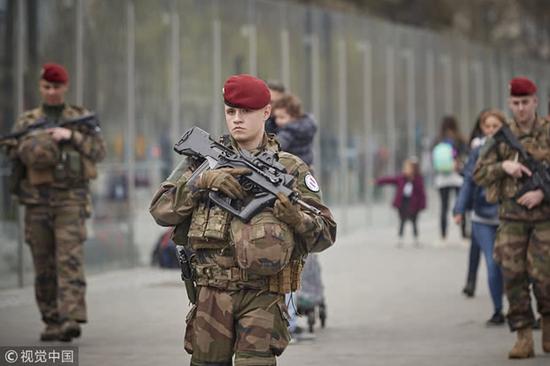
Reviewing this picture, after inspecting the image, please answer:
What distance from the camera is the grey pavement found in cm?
1064

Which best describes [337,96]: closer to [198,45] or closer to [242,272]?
[198,45]

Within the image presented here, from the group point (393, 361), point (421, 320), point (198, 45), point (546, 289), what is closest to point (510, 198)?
point (546, 289)

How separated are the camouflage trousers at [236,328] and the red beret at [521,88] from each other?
4.01 m

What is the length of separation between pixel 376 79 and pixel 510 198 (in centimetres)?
1692

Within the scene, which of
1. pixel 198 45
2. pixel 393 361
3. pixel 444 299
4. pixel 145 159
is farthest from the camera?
pixel 198 45

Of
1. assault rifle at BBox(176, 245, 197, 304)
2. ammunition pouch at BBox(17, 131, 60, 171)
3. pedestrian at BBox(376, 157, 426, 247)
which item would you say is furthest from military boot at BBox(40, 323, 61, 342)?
pedestrian at BBox(376, 157, 426, 247)

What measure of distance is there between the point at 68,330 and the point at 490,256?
3688 millimetres

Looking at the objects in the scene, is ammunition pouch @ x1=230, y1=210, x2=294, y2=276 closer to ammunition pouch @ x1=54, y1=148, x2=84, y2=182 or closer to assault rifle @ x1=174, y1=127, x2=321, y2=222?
assault rifle @ x1=174, y1=127, x2=321, y2=222

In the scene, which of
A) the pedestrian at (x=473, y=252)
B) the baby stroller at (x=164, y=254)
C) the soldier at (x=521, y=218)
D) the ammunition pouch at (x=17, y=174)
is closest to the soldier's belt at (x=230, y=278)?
the soldier at (x=521, y=218)

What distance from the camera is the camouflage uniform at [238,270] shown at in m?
6.82

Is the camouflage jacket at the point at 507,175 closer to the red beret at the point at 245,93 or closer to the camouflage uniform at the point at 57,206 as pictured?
the camouflage uniform at the point at 57,206

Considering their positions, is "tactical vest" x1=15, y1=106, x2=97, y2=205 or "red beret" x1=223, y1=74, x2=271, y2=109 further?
"tactical vest" x1=15, y1=106, x2=97, y2=205

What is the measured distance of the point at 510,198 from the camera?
10500 millimetres

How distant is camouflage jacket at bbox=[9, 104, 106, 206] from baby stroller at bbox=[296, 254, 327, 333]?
6.02 feet
